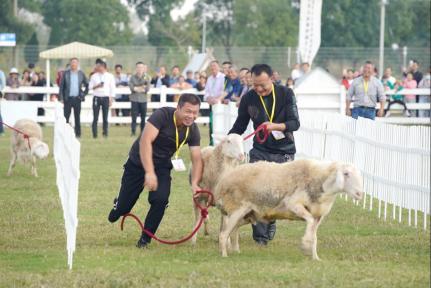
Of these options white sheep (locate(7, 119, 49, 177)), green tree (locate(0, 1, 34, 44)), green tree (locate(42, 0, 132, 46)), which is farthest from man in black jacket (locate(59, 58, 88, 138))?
green tree (locate(42, 0, 132, 46))

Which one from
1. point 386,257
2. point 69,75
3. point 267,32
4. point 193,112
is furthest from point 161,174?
point 267,32

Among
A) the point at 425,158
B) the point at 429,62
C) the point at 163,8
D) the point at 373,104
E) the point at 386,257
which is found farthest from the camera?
the point at 163,8

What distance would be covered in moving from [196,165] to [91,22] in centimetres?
6130

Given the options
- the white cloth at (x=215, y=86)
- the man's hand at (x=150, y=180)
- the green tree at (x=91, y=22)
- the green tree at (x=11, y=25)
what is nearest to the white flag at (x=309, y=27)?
the white cloth at (x=215, y=86)

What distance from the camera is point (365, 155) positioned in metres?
15.2

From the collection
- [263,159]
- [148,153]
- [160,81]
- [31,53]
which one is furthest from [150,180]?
[31,53]

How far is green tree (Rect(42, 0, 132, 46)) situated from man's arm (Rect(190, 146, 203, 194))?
59826 mm

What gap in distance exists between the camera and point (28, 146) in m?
19.7

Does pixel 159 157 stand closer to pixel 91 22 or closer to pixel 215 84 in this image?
pixel 215 84

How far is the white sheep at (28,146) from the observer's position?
63.7 ft

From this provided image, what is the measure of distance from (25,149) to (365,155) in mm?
7266

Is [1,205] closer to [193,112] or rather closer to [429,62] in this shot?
[193,112]

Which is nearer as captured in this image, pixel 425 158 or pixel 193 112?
pixel 193 112

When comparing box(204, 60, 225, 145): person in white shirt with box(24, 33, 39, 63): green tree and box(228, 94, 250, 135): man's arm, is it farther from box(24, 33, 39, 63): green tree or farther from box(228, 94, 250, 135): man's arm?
box(24, 33, 39, 63): green tree
